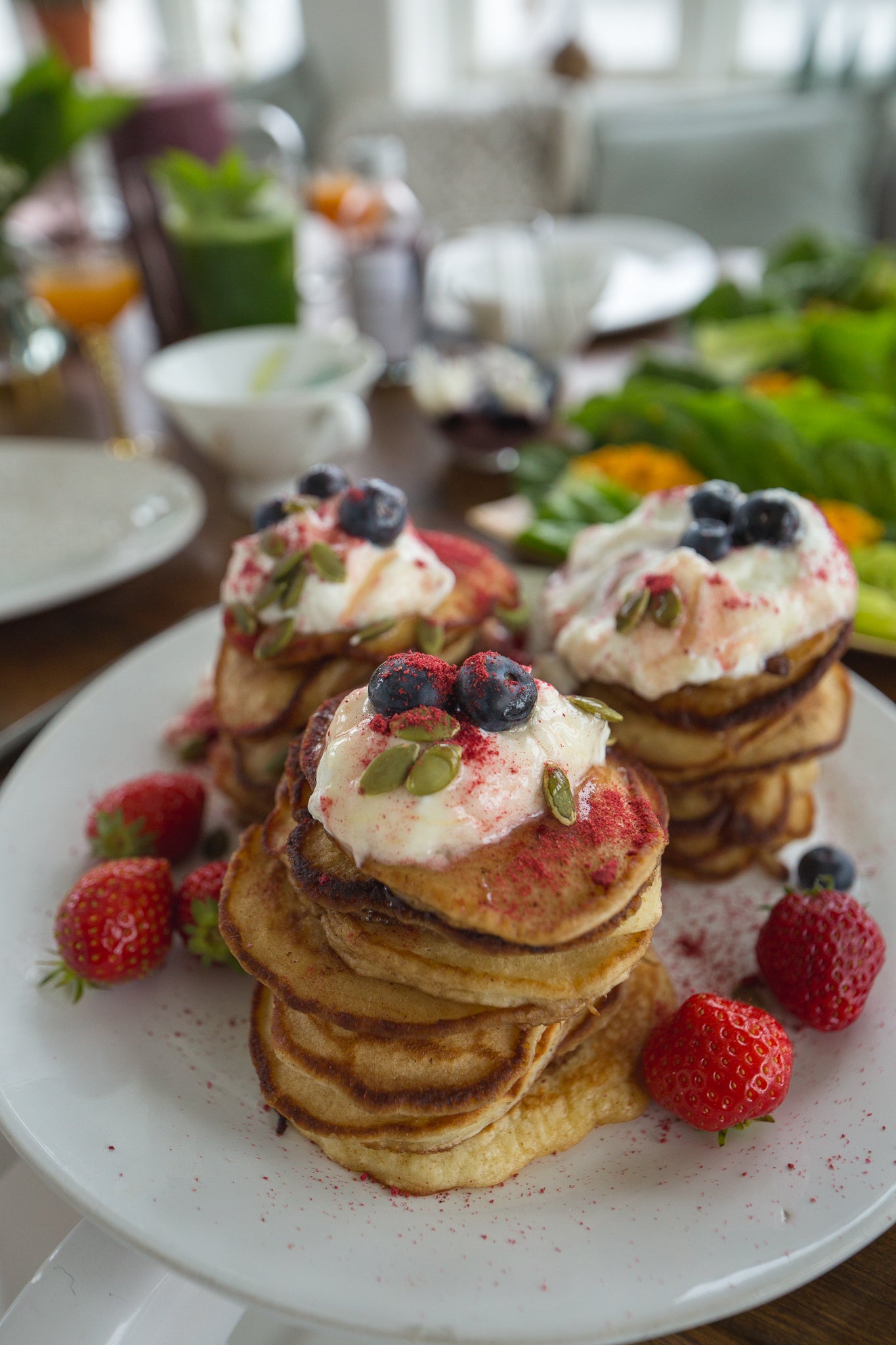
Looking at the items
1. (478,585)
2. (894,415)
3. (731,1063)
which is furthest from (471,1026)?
(894,415)

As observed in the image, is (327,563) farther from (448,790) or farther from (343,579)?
(448,790)

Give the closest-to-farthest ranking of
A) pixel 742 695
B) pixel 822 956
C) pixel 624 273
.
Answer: pixel 822 956
pixel 742 695
pixel 624 273

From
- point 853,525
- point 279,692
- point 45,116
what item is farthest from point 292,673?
point 45,116

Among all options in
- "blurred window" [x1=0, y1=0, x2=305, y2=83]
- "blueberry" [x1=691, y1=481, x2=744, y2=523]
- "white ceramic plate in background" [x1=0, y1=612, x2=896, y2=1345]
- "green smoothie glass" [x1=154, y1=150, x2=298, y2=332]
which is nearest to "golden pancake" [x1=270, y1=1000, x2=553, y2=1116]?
"white ceramic plate in background" [x1=0, y1=612, x2=896, y2=1345]

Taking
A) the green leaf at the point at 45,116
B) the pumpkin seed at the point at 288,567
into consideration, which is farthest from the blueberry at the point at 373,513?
the green leaf at the point at 45,116

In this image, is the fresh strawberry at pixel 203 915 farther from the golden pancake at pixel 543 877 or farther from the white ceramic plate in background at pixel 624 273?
the white ceramic plate in background at pixel 624 273

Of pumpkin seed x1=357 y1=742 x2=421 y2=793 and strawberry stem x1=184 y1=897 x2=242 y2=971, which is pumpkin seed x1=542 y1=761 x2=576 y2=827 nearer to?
pumpkin seed x1=357 y1=742 x2=421 y2=793

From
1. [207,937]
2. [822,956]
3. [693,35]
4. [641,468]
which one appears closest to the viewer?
[822,956]

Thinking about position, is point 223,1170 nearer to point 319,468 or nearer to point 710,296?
point 319,468
